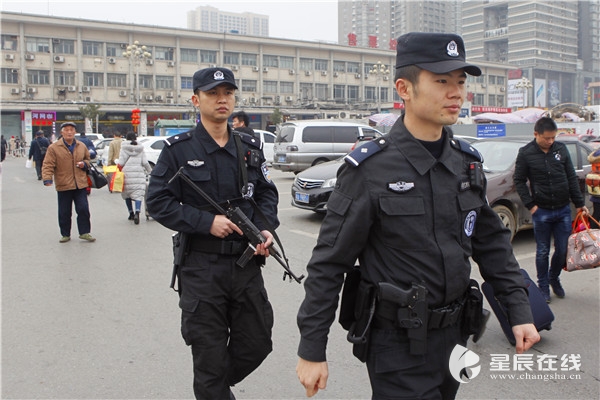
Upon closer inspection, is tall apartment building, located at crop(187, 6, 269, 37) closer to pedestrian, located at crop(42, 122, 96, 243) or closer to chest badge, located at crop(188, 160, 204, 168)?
pedestrian, located at crop(42, 122, 96, 243)

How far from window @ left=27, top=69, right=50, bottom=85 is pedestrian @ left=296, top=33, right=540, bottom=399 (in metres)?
59.5

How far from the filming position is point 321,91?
70.6 metres

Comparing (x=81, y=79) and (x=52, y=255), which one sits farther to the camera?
(x=81, y=79)

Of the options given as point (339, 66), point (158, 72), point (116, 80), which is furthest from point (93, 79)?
point (339, 66)

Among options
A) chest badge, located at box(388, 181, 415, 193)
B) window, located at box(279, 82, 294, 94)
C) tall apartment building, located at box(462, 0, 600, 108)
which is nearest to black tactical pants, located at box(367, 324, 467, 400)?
chest badge, located at box(388, 181, 415, 193)

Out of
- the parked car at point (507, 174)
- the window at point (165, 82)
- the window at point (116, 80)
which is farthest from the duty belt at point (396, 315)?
the window at point (165, 82)

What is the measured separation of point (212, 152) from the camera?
3047mm

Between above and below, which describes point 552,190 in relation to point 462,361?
above

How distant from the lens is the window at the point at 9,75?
52688 mm

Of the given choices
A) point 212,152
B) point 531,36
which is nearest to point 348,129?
point 212,152

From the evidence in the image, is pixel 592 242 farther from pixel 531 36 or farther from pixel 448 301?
pixel 531 36

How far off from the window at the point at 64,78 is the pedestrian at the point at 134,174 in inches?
1991

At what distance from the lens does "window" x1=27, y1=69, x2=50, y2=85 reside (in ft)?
178

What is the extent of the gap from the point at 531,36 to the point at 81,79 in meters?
115
